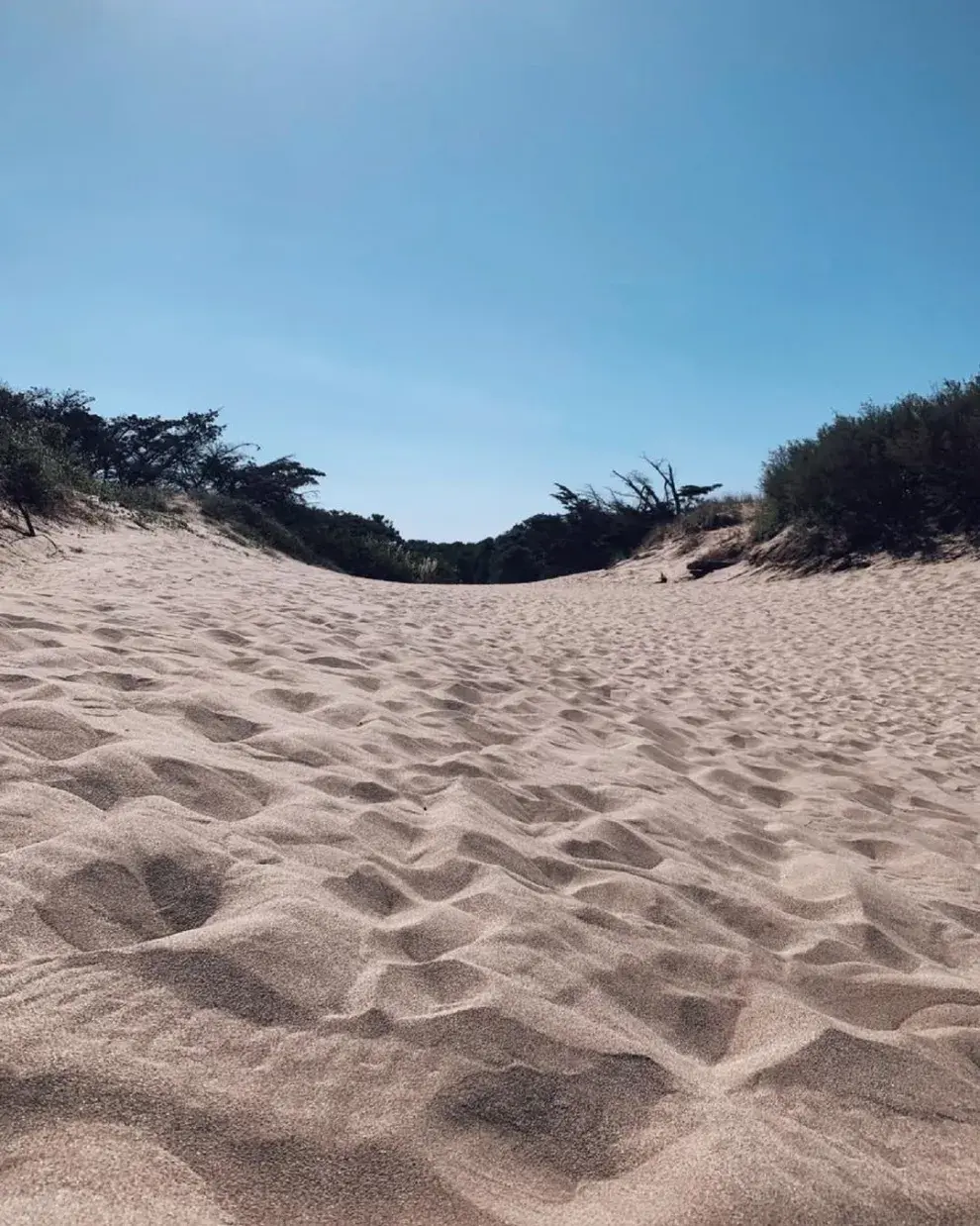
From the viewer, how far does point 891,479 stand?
15570 mm

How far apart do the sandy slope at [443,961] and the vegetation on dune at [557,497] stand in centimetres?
790

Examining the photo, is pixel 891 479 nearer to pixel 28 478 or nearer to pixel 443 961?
→ pixel 28 478

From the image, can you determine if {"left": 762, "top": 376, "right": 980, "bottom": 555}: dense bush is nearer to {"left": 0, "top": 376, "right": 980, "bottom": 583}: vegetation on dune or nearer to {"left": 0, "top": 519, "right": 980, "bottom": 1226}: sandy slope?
{"left": 0, "top": 376, "right": 980, "bottom": 583}: vegetation on dune

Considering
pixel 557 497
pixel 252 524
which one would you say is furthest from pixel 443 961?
pixel 557 497

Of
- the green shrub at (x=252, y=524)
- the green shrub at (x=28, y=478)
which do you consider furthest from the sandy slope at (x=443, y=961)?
the green shrub at (x=252, y=524)

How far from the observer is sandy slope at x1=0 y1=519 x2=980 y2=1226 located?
1306 millimetres

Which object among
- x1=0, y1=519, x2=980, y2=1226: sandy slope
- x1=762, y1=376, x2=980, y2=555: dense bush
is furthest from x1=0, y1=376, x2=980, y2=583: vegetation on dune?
x1=0, y1=519, x2=980, y2=1226: sandy slope

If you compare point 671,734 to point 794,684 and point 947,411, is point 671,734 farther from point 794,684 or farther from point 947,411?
point 947,411

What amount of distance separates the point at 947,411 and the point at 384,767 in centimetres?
1517

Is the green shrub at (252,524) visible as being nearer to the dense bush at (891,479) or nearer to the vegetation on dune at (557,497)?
the vegetation on dune at (557,497)

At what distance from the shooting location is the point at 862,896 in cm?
276

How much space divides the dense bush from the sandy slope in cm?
1154

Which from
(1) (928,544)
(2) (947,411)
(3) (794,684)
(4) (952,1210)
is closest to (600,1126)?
(4) (952,1210)

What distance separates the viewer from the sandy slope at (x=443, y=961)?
51.4 inches
